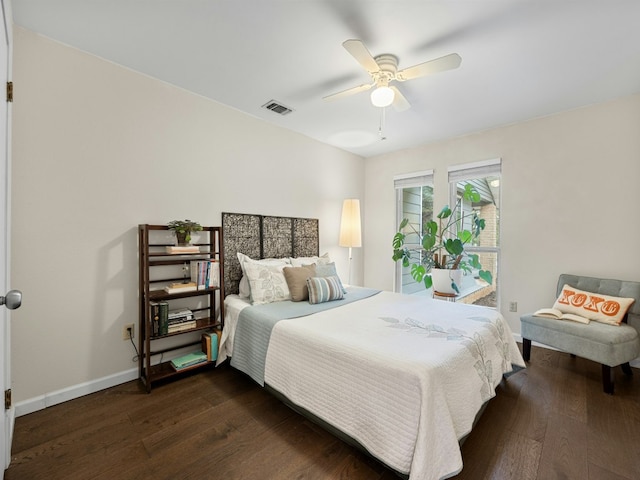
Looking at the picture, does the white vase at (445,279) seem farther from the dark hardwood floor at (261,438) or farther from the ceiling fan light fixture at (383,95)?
the ceiling fan light fixture at (383,95)

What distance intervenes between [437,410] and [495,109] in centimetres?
305

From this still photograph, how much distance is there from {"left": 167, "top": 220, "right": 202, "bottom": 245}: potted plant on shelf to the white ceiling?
1266 millimetres

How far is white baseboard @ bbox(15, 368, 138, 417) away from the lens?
6.38 feet

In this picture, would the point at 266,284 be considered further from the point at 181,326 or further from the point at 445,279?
the point at 445,279

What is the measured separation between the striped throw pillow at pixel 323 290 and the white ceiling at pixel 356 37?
1.79 m

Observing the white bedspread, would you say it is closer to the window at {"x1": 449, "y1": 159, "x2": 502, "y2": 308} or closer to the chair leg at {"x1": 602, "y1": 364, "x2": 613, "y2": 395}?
the chair leg at {"x1": 602, "y1": 364, "x2": 613, "y2": 395}

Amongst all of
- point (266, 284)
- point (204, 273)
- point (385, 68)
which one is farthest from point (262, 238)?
point (385, 68)

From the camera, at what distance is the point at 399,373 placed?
1.41 meters

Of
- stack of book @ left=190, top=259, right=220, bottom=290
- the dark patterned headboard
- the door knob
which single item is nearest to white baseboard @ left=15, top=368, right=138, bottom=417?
stack of book @ left=190, top=259, right=220, bottom=290

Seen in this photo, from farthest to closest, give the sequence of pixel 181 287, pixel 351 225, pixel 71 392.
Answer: pixel 351 225, pixel 181 287, pixel 71 392

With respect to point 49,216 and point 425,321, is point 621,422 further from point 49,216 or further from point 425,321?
point 49,216

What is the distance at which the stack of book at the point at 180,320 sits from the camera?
94.4 inches

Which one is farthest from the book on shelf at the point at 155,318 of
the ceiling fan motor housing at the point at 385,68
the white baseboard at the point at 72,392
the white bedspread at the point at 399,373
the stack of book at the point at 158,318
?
the ceiling fan motor housing at the point at 385,68

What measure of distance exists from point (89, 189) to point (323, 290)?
80.8 inches
